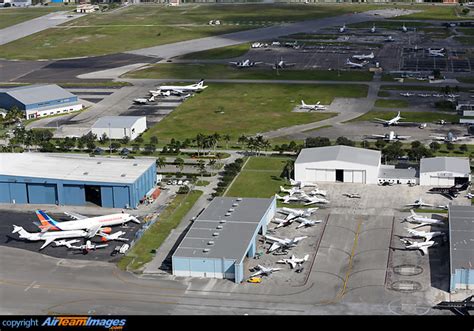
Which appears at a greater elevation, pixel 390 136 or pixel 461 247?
pixel 461 247

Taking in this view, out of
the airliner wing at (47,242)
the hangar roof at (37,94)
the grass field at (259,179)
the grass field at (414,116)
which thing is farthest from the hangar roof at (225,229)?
the hangar roof at (37,94)

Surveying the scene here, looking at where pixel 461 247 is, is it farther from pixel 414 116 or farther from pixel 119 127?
pixel 119 127

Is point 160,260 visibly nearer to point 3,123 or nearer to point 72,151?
point 72,151

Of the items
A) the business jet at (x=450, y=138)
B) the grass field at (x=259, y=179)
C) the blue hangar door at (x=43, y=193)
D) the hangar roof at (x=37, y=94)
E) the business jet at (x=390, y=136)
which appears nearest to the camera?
the blue hangar door at (x=43, y=193)

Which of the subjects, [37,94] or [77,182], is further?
[37,94]

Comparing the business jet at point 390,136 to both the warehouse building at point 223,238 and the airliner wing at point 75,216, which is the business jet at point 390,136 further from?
the airliner wing at point 75,216

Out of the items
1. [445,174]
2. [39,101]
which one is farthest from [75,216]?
[39,101]
